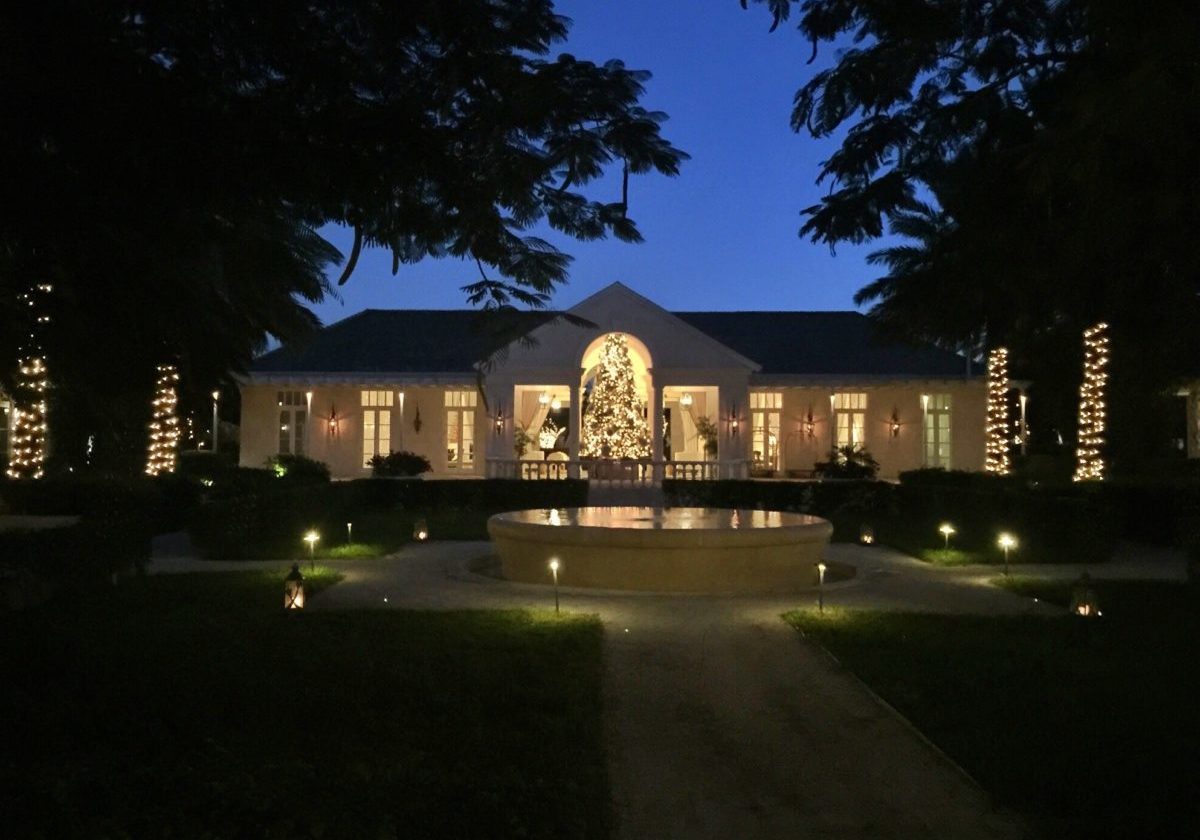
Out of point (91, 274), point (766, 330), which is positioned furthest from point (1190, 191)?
point (766, 330)

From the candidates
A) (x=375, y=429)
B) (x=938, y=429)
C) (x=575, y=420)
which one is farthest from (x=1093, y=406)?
(x=375, y=429)

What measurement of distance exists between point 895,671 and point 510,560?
691cm

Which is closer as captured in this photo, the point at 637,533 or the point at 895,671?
the point at 895,671

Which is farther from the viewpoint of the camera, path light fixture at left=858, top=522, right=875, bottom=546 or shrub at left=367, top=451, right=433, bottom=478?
shrub at left=367, top=451, right=433, bottom=478

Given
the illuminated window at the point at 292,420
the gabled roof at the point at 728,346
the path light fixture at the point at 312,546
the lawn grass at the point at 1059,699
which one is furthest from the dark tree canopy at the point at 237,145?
the illuminated window at the point at 292,420

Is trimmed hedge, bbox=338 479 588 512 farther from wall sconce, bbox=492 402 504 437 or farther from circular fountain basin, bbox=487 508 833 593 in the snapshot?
circular fountain basin, bbox=487 508 833 593

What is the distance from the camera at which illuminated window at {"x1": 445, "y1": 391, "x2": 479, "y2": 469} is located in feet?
109

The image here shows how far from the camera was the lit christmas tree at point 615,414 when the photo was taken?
26938 millimetres

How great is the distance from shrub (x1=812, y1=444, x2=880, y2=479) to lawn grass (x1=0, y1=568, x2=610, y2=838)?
19.7 m

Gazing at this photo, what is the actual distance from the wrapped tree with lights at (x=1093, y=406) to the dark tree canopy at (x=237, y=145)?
23.4 meters

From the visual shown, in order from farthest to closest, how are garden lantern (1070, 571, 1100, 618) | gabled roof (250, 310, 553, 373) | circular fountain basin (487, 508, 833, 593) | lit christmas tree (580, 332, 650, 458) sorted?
gabled roof (250, 310, 553, 373)
lit christmas tree (580, 332, 650, 458)
circular fountain basin (487, 508, 833, 593)
garden lantern (1070, 571, 1100, 618)

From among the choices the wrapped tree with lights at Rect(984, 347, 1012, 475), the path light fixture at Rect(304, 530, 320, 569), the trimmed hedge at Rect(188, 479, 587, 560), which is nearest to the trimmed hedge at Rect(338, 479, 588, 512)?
the trimmed hedge at Rect(188, 479, 587, 560)

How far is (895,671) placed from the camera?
873cm

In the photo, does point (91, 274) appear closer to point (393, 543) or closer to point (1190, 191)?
point (1190, 191)
